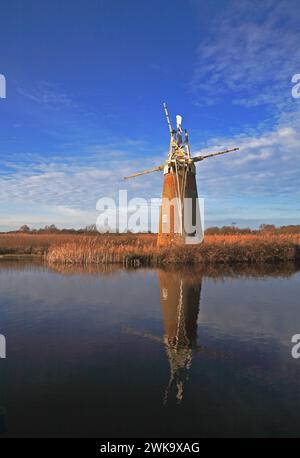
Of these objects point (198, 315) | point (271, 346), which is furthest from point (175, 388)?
point (198, 315)

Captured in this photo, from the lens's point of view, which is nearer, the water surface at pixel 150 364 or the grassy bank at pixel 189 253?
the water surface at pixel 150 364

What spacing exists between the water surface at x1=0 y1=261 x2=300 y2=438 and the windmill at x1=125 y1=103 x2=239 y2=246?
970 cm

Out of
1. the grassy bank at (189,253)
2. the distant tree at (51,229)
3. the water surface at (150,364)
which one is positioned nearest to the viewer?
the water surface at (150,364)

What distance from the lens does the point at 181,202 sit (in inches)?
784

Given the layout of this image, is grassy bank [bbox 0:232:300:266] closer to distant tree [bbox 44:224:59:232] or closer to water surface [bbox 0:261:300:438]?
water surface [bbox 0:261:300:438]

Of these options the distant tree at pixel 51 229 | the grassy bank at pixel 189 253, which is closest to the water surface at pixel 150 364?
the grassy bank at pixel 189 253

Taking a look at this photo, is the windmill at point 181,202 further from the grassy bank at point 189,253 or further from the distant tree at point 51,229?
the distant tree at point 51,229

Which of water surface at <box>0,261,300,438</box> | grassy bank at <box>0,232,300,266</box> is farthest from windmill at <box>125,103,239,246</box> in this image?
water surface at <box>0,261,300,438</box>

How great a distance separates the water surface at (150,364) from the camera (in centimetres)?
367

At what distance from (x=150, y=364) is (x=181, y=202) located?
15210 mm

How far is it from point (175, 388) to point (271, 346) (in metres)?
2.21

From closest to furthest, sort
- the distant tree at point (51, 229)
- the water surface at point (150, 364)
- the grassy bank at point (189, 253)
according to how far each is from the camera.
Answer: the water surface at point (150, 364) → the grassy bank at point (189, 253) → the distant tree at point (51, 229)

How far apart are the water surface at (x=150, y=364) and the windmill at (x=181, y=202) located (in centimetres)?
970

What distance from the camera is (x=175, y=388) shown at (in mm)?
4383
